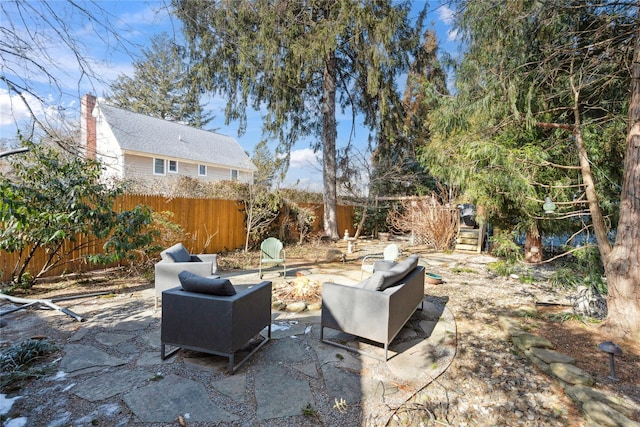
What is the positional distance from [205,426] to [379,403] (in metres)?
1.20

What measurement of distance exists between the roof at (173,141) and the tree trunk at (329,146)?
7.82 metres

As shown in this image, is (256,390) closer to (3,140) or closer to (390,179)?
(3,140)

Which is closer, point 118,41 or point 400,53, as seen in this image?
point 118,41

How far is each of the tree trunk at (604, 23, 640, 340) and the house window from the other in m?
16.0

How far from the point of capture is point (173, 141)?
16.2 metres

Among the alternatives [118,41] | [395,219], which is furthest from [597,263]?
[395,219]

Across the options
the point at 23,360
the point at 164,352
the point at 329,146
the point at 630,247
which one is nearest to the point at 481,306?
the point at 630,247

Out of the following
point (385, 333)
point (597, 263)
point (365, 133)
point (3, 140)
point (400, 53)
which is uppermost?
point (400, 53)

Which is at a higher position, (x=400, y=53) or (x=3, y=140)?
(x=400, y=53)

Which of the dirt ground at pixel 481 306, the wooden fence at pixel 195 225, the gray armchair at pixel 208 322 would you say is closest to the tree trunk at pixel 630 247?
the dirt ground at pixel 481 306

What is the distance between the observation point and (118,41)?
260 centimetres

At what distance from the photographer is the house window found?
1497 centimetres

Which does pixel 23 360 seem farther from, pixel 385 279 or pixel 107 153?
pixel 107 153

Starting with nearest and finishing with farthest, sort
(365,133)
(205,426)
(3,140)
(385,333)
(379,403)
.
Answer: (205,426)
(379,403)
(385,333)
(3,140)
(365,133)
